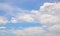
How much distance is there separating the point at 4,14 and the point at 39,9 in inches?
24.7

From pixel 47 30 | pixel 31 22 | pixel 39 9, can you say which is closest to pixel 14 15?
pixel 31 22

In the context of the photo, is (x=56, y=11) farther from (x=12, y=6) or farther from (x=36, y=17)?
(x=12, y=6)

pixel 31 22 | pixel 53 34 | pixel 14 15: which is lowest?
pixel 53 34

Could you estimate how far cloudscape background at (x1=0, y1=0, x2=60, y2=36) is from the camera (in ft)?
6.75

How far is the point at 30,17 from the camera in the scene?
2100 millimetres

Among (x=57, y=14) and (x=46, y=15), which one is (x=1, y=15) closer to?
(x=46, y=15)

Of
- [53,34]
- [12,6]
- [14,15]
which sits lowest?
[53,34]

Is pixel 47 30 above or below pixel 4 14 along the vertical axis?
below

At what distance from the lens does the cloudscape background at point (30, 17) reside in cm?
206

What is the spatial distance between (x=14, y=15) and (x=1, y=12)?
0.77 ft

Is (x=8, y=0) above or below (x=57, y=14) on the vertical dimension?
above

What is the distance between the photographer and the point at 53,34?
2045 mm

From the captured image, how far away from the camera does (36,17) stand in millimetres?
2090

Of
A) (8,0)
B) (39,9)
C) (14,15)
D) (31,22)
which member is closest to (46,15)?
(39,9)
